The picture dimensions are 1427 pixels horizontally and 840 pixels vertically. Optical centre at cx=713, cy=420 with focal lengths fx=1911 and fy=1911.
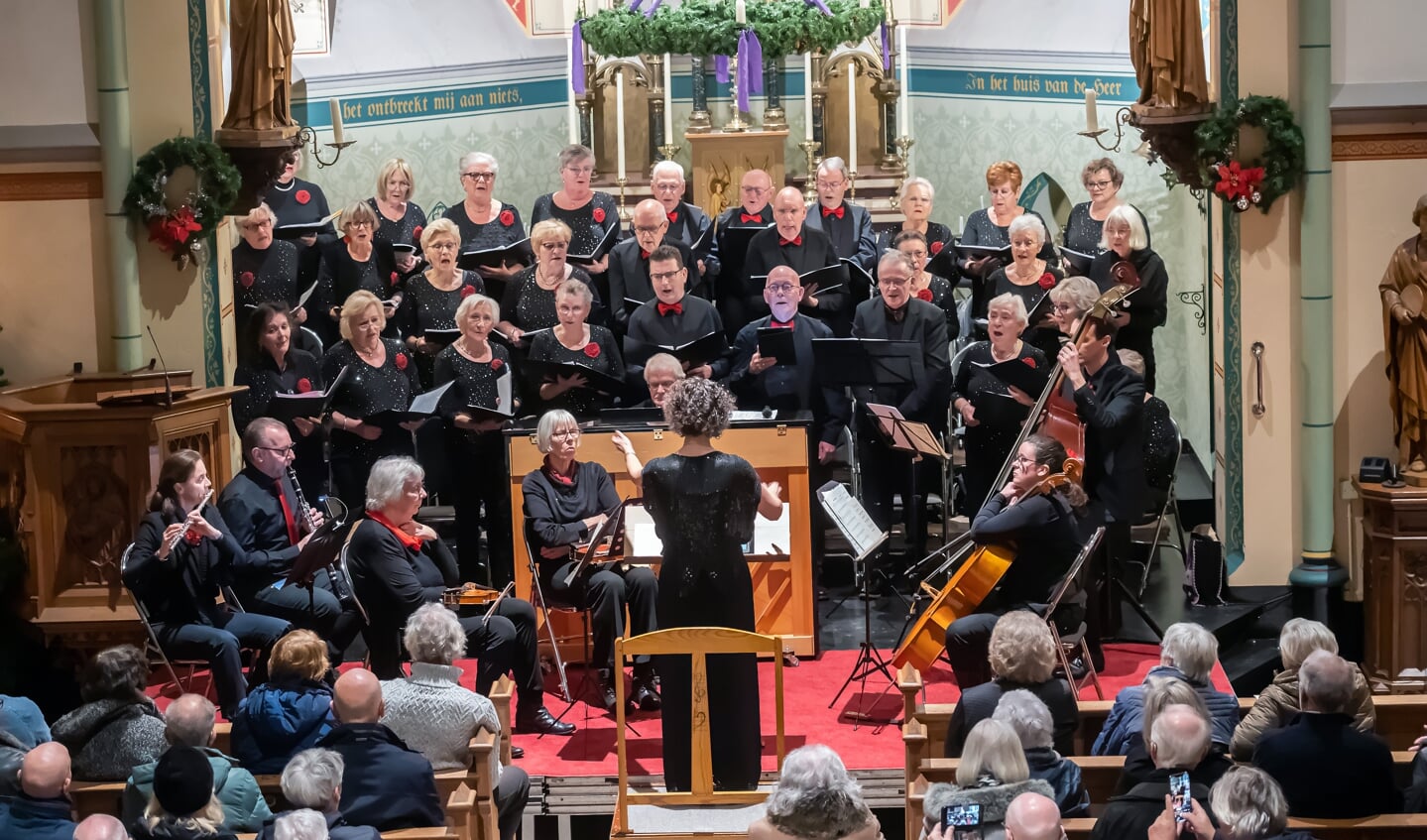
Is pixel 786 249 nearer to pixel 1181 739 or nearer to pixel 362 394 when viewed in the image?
pixel 362 394

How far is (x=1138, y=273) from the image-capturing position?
917 centimetres

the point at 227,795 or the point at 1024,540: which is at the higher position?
the point at 1024,540

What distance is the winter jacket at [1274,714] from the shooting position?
5871 millimetres

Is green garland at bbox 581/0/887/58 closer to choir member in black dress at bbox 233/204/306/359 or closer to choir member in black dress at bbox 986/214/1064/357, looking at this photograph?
choir member in black dress at bbox 986/214/1064/357

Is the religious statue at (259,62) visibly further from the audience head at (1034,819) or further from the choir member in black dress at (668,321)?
the audience head at (1034,819)

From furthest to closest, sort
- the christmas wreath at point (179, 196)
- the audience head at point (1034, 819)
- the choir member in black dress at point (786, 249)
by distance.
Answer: the choir member in black dress at point (786, 249) → the christmas wreath at point (179, 196) → the audience head at point (1034, 819)

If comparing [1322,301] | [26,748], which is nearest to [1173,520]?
[1322,301]

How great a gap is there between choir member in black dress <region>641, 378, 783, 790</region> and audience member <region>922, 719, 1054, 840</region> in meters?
1.51

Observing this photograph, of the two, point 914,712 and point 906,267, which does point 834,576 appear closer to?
point 906,267

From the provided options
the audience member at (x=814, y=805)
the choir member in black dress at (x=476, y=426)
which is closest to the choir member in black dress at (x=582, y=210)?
the choir member in black dress at (x=476, y=426)

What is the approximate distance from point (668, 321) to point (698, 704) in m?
3.00

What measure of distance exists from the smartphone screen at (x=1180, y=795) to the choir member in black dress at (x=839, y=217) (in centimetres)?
560

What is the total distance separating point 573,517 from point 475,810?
208 cm

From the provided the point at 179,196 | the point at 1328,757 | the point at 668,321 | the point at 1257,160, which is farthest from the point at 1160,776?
the point at 179,196
